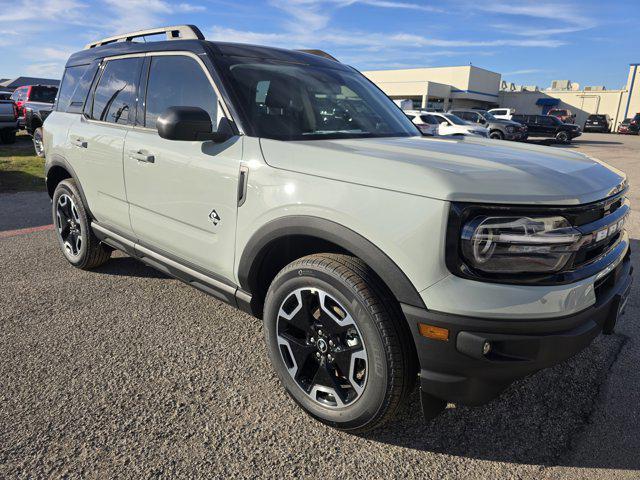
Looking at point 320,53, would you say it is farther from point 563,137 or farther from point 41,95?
point 563,137

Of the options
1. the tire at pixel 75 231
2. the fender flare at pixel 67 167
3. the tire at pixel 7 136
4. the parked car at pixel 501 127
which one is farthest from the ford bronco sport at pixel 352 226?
the parked car at pixel 501 127

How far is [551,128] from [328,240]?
2826 centimetres

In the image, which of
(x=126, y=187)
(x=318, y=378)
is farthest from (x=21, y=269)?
(x=318, y=378)

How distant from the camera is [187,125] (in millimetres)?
2447

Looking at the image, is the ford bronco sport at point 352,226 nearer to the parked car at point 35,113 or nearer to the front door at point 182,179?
the front door at point 182,179

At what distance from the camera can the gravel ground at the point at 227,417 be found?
6.88 feet

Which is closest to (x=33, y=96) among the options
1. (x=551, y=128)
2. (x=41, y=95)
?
(x=41, y=95)

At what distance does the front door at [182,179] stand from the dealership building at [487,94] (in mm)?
46123

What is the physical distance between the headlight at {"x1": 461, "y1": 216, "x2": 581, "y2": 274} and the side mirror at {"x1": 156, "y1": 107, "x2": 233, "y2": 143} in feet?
4.79

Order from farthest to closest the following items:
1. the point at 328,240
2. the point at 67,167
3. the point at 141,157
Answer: the point at 67,167 < the point at 141,157 < the point at 328,240

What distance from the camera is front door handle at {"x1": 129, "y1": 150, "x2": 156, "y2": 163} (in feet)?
10.0

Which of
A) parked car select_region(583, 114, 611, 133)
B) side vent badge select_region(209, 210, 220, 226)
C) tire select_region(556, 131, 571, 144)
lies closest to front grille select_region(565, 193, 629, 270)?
side vent badge select_region(209, 210, 220, 226)

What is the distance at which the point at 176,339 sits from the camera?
3.18m

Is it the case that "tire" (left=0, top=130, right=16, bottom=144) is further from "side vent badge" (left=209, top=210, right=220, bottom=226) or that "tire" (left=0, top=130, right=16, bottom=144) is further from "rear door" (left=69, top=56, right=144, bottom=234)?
"side vent badge" (left=209, top=210, right=220, bottom=226)
